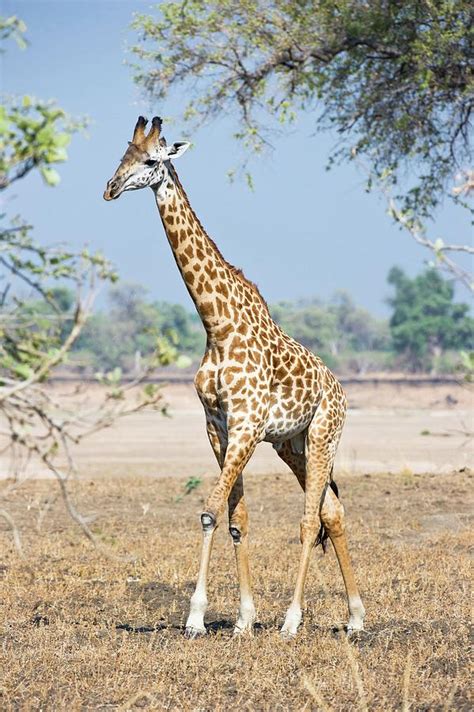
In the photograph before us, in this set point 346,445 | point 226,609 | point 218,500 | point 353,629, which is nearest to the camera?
point 218,500

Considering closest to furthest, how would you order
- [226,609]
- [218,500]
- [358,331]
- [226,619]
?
[218,500]
[226,619]
[226,609]
[358,331]

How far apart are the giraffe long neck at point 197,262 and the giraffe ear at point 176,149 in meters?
0.16

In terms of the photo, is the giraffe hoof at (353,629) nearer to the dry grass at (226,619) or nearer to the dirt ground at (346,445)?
the dry grass at (226,619)

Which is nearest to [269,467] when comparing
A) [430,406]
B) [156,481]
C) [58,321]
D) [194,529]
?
[156,481]

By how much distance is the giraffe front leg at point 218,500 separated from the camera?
719 cm

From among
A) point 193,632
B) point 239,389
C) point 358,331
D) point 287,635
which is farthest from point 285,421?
point 358,331

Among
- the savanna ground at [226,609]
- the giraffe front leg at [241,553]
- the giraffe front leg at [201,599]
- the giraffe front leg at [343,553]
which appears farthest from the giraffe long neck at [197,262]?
the savanna ground at [226,609]

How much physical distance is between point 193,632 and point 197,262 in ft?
8.68

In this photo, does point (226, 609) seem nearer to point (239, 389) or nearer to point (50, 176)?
point (239, 389)

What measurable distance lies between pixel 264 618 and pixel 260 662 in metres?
1.33

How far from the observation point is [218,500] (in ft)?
23.6

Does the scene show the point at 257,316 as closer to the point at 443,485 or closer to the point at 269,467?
the point at 443,485

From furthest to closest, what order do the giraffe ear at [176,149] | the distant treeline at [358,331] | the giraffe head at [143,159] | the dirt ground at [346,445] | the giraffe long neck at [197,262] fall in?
the distant treeline at [358,331] → the dirt ground at [346,445] → the giraffe long neck at [197,262] → the giraffe ear at [176,149] → the giraffe head at [143,159]

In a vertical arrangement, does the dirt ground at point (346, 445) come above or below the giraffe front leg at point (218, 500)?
below
